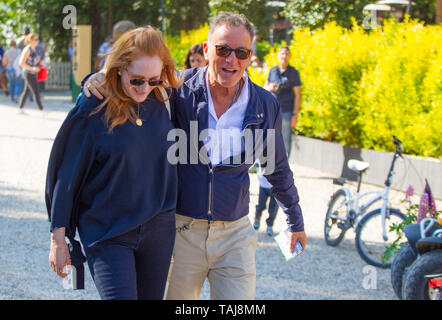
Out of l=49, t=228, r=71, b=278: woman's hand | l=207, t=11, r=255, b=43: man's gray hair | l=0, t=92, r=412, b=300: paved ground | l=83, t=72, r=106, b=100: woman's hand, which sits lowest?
l=0, t=92, r=412, b=300: paved ground

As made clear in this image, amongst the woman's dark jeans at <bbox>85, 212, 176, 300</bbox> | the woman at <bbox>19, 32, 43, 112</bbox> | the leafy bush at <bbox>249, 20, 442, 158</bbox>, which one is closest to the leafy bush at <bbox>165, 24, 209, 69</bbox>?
the woman at <bbox>19, 32, 43, 112</bbox>

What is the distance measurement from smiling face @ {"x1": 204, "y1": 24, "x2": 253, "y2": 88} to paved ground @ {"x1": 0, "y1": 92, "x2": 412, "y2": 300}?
8.06 feet

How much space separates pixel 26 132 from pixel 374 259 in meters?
9.40

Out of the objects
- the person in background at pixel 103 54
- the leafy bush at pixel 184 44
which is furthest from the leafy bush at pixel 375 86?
the leafy bush at pixel 184 44

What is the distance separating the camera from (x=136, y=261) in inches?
118

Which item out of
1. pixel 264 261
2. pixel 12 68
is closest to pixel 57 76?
pixel 12 68

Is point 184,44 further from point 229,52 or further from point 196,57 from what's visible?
point 229,52

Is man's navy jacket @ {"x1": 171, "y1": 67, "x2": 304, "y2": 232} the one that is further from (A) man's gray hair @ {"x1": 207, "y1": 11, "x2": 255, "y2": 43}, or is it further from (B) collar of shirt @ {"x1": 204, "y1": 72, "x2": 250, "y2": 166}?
(A) man's gray hair @ {"x1": 207, "y1": 11, "x2": 255, "y2": 43}

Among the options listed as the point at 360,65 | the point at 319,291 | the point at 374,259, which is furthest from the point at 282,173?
the point at 360,65

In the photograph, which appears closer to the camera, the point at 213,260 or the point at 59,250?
the point at 59,250

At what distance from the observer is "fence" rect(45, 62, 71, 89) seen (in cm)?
2848

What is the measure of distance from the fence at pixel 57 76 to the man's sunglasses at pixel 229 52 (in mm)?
25986

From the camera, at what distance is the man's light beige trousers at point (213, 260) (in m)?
3.28

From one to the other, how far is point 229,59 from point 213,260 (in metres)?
0.95
